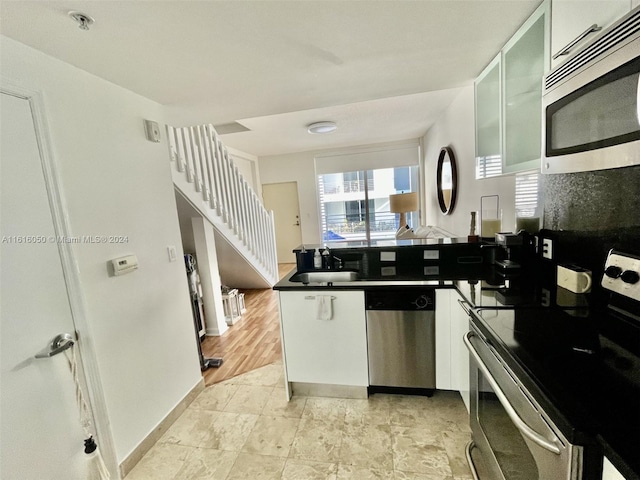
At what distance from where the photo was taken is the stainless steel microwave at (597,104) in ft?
2.51

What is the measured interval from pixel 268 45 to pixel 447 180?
2.92 m

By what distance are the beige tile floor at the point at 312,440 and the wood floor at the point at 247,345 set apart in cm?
37

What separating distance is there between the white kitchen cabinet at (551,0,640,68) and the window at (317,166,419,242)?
5.10 meters

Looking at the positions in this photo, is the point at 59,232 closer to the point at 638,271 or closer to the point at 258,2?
the point at 258,2

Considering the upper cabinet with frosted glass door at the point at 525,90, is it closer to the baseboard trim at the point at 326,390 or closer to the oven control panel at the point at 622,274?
the oven control panel at the point at 622,274

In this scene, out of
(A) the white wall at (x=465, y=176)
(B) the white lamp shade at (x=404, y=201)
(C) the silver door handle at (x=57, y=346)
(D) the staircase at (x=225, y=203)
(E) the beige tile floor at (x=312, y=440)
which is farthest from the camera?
(B) the white lamp shade at (x=404, y=201)

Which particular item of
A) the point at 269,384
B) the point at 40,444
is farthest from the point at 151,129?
the point at 269,384

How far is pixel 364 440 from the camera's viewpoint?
5.53ft

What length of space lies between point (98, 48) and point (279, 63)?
81 cm

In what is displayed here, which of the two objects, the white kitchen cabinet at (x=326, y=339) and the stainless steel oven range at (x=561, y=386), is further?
the white kitchen cabinet at (x=326, y=339)

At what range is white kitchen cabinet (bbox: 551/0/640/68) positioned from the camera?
86cm

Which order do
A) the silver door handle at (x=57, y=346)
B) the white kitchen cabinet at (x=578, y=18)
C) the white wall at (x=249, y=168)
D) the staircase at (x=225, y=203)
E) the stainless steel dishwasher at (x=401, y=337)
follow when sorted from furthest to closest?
the white wall at (x=249, y=168)
the staircase at (x=225, y=203)
the stainless steel dishwasher at (x=401, y=337)
the silver door handle at (x=57, y=346)
the white kitchen cabinet at (x=578, y=18)

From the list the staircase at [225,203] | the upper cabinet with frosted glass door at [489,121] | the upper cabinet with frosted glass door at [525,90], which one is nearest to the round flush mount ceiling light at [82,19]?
the staircase at [225,203]

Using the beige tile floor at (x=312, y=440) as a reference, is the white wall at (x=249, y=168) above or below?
above
